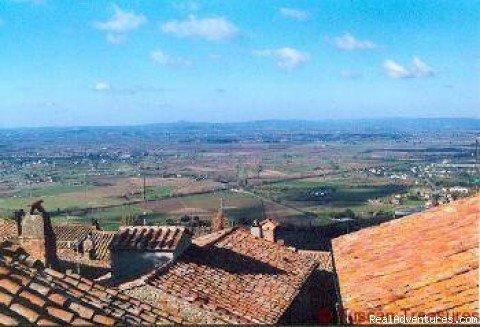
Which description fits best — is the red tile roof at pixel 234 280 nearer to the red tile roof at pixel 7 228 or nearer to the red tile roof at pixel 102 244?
the red tile roof at pixel 7 228

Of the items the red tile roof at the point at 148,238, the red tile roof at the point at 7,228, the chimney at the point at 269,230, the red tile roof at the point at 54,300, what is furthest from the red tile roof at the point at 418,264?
the chimney at the point at 269,230

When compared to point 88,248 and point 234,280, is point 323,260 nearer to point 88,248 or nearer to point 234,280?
point 234,280

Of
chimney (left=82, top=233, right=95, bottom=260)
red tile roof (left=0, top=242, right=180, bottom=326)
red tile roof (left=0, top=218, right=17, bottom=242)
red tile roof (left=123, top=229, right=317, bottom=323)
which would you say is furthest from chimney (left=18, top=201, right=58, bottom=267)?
chimney (left=82, top=233, right=95, bottom=260)

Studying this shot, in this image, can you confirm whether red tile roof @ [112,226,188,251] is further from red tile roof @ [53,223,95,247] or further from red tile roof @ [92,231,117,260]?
red tile roof @ [53,223,95,247]

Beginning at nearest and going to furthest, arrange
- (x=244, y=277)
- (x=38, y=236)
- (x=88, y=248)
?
(x=38, y=236), (x=244, y=277), (x=88, y=248)

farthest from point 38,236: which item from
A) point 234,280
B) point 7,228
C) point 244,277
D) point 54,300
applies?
point 54,300
